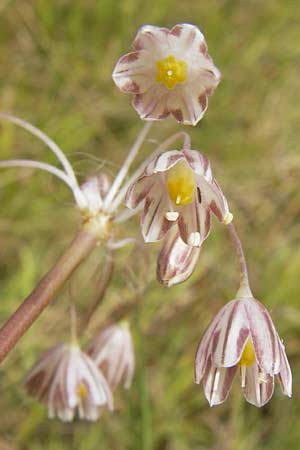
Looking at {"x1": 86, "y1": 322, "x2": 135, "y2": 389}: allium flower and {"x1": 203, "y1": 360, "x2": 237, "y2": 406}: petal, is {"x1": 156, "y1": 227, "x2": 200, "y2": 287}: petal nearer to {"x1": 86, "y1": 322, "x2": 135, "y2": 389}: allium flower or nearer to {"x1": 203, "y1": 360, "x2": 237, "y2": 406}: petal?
{"x1": 203, "y1": 360, "x2": 237, "y2": 406}: petal

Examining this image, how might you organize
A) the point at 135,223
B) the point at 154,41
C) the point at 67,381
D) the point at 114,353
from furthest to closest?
the point at 135,223, the point at 114,353, the point at 67,381, the point at 154,41

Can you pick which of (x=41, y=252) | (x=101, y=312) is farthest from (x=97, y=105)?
(x=101, y=312)

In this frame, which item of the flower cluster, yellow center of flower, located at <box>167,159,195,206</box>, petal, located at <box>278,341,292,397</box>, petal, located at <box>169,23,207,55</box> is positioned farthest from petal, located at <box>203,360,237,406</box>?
petal, located at <box>169,23,207,55</box>

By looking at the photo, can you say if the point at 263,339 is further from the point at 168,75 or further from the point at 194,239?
the point at 168,75

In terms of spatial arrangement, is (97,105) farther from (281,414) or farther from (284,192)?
(281,414)

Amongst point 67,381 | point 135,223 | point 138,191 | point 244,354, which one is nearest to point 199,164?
point 138,191

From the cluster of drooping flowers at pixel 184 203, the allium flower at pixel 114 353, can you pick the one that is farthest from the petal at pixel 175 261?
the allium flower at pixel 114 353

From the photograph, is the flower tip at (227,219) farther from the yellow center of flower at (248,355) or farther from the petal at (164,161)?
the yellow center of flower at (248,355)
